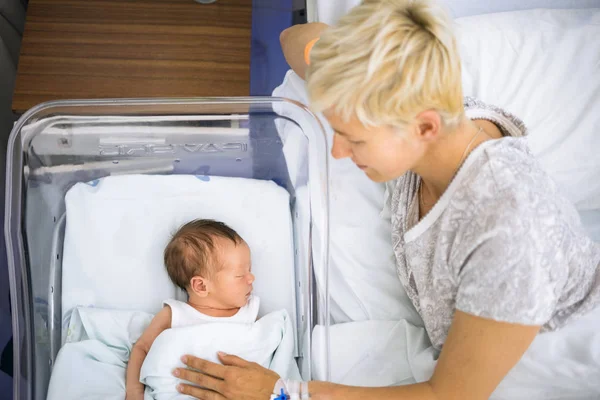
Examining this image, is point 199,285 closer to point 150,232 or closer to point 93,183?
point 150,232

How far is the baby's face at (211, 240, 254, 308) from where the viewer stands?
123cm

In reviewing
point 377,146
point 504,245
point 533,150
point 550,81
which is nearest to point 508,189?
point 504,245

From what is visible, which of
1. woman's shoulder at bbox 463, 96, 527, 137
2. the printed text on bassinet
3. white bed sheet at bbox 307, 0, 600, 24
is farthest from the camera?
white bed sheet at bbox 307, 0, 600, 24

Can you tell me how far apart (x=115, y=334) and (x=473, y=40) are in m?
1.02

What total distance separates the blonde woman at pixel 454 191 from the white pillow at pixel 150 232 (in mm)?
353

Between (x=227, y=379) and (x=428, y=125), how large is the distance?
0.58 metres

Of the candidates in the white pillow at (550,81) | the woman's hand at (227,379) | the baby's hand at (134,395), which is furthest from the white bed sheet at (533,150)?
the baby's hand at (134,395)

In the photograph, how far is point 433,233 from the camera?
989 mm

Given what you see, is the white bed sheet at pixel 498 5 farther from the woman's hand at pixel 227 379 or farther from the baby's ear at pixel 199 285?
the woman's hand at pixel 227 379

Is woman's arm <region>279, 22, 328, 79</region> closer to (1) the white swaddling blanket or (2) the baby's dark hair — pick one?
(2) the baby's dark hair

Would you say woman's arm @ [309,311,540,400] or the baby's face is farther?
the baby's face

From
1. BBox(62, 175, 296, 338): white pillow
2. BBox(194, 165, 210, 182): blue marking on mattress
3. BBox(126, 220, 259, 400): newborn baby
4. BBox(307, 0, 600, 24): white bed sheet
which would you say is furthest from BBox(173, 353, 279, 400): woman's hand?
BBox(307, 0, 600, 24): white bed sheet

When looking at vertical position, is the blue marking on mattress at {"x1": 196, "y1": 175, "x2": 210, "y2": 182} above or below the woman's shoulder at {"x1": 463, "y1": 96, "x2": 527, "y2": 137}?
below

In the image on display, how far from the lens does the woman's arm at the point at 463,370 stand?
84 centimetres
